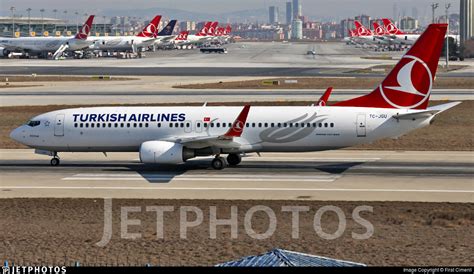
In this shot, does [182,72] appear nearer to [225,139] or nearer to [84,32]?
[84,32]

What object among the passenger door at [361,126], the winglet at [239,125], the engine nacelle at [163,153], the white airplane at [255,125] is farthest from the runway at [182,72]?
the engine nacelle at [163,153]

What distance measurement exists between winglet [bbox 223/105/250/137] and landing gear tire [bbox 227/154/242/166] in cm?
291

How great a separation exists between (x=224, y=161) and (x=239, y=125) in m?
2.84

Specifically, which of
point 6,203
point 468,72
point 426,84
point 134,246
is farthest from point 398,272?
point 468,72

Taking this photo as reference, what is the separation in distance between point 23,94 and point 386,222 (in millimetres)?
67887

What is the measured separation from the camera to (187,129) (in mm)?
45906

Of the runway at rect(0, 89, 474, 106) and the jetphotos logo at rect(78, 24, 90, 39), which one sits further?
the jetphotos logo at rect(78, 24, 90, 39)

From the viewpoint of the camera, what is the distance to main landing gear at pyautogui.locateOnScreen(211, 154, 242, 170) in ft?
148

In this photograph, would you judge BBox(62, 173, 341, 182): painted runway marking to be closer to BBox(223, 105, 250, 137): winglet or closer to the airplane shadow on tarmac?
the airplane shadow on tarmac

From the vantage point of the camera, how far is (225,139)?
44125mm

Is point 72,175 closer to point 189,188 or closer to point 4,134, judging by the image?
point 189,188

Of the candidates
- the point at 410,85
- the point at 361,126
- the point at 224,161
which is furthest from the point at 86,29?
the point at 361,126

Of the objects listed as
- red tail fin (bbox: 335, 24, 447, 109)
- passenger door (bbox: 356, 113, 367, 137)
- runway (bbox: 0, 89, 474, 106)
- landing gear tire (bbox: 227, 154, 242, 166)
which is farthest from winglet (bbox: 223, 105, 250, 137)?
runway (bbox: 0, 89, 474, 106)

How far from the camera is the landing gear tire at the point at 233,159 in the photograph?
46.6 meters
